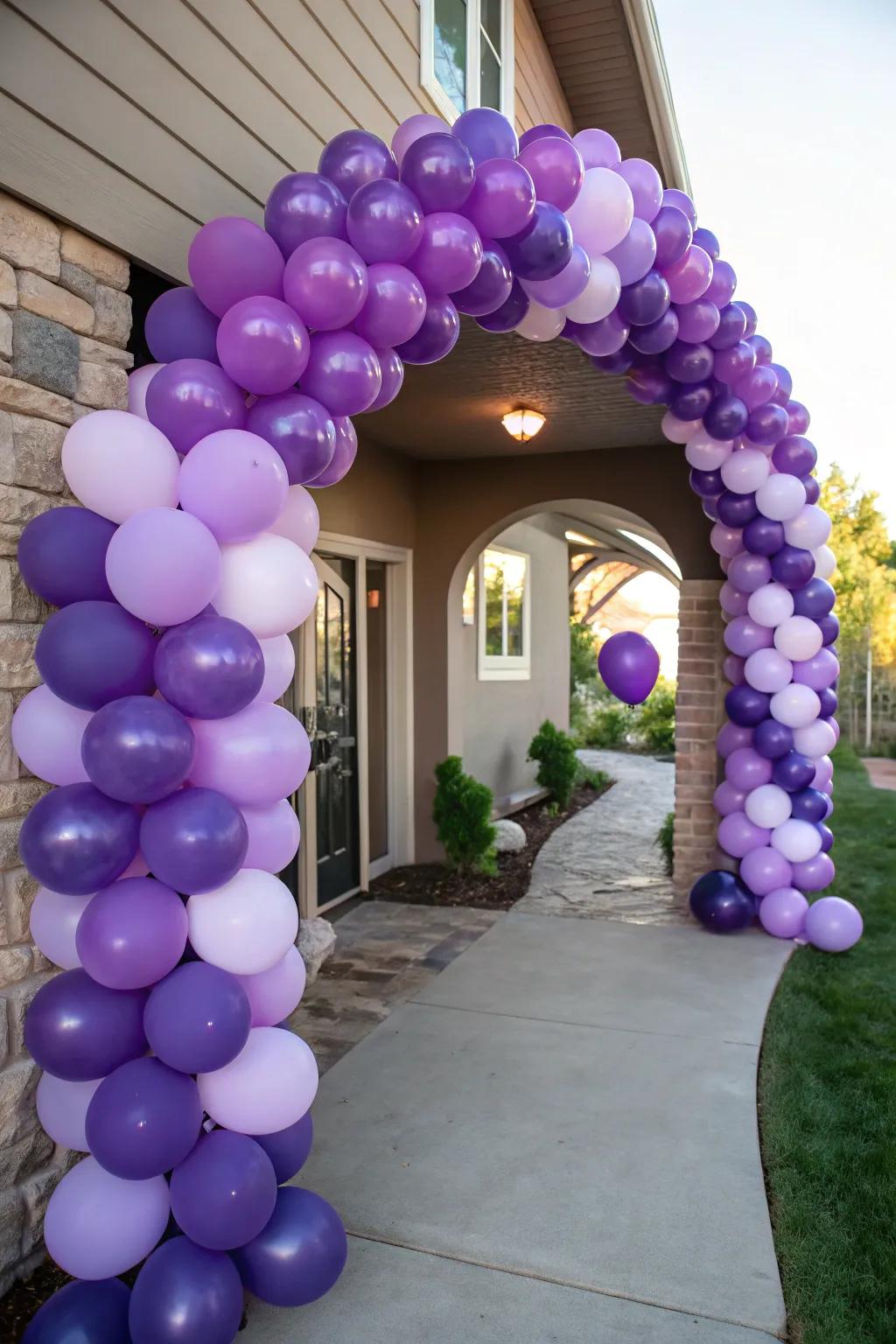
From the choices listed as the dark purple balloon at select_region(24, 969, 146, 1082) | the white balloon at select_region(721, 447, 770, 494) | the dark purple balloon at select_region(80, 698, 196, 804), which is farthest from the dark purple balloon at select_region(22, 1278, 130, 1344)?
the white balloon at select_region(721, 447, 770, 494)

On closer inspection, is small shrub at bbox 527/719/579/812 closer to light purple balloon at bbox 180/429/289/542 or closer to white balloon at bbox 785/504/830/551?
white balloon at bbox 785/504/830/551

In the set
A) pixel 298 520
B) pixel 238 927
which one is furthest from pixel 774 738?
pixel 238 927

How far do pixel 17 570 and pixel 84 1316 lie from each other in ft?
5.27

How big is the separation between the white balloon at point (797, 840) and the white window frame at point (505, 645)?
14.3 ft

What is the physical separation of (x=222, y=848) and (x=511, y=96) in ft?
15.6

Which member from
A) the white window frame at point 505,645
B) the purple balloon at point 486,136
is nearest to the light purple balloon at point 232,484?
the purple balloon at point 486,136

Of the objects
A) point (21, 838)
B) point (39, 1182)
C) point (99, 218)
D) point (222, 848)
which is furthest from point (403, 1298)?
point (99, 218)

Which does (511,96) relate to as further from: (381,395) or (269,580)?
(269,580)

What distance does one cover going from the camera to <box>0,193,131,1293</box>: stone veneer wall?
2.20 meters

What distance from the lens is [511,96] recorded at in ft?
16.9

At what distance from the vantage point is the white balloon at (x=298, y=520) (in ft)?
7.88

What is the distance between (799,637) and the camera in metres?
4.79

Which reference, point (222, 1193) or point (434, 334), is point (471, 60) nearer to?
point (434, 334)

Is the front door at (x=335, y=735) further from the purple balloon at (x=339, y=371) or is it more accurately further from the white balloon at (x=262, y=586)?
the white balloon at (x=262, y=586)
